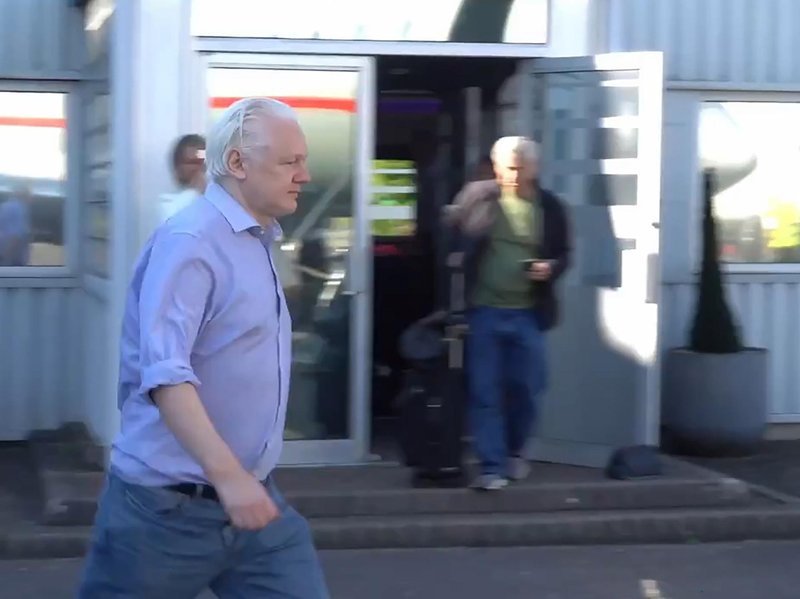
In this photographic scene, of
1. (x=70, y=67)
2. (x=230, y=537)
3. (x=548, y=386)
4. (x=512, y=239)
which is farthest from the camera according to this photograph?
(x=70, y=67)

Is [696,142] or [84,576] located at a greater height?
[696,142]

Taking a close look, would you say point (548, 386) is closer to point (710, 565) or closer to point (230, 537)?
point (710, 565)

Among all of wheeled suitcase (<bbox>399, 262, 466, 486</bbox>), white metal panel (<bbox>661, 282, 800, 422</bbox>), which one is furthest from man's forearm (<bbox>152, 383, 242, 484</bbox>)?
white metal panel (<bbox>661, 282, 800, 422</bbox>)

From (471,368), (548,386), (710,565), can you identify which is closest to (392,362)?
(548,386)

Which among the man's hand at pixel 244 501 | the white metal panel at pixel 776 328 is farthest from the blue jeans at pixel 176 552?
the white metal panel at pixel 776 328

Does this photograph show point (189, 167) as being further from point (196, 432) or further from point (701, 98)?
point (701, 98)

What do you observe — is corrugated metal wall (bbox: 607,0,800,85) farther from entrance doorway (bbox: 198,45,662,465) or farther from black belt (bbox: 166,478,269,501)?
black belt (bbox: 166,478,269,501)

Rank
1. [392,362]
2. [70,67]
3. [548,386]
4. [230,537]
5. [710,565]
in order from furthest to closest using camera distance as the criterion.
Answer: [392,362], [70,67], [548,386], [710,565], [230,537]

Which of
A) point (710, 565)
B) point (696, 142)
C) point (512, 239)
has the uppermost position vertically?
point (696, 142)

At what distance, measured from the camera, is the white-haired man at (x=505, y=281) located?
727cm

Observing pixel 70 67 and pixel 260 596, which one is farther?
pixel 70 67

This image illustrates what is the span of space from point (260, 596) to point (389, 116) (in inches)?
304

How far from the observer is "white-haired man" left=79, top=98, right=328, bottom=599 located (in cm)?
312

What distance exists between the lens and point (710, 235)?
8.59 metres
